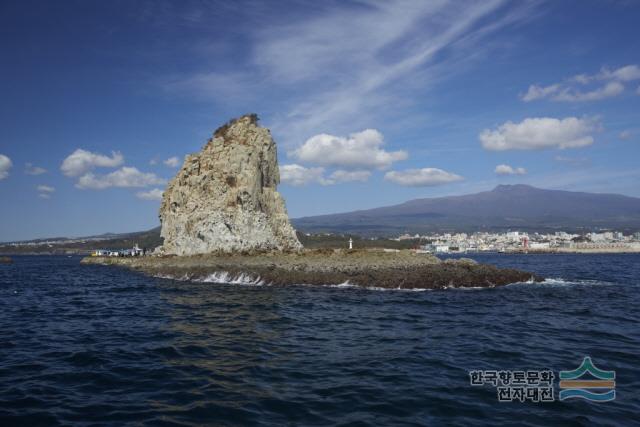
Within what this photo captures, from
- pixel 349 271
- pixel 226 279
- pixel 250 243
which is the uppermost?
pixel 250 243

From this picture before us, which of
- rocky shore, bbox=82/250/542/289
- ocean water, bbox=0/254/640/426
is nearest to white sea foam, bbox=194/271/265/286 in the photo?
rocky shore, bbox=82/250/542/289

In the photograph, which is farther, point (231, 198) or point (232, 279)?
point (231, 198)

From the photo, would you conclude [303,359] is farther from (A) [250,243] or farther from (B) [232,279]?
(A) [250,243]

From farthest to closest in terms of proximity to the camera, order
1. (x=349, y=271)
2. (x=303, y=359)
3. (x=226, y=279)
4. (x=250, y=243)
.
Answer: (x=250, y=243) < (x=226, y=279) < (x=349, y=271) < (x=303, y=359)

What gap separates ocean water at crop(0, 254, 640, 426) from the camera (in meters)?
9.48

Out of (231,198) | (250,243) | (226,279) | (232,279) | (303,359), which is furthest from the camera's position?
(231,198)

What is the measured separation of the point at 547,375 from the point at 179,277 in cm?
4192

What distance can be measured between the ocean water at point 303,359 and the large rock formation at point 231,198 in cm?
3313

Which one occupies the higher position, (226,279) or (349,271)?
(349,271)

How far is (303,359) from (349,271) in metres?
28.0

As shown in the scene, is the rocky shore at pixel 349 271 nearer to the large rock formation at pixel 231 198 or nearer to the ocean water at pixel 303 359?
the large rock formation at pixel 231 198

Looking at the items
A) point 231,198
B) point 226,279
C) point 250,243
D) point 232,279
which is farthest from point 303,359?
point 231,198

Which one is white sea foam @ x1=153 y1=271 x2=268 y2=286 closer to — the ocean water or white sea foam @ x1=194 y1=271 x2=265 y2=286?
white sea foam @ x1=194 y1=271 x2=265 y2=286

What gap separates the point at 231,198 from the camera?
6072cm
